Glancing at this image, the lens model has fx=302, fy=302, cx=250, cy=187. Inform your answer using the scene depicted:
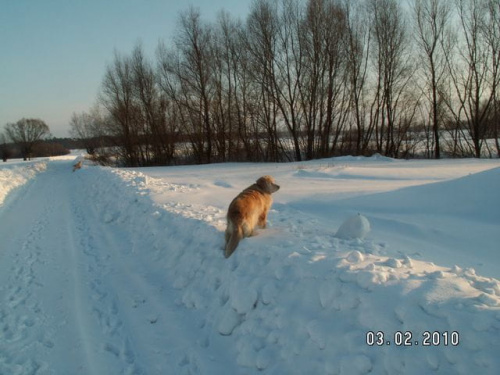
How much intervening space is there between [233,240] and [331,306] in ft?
6.09

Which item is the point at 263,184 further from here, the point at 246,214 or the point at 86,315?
the point at 86,315

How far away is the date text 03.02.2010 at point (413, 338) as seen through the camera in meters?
2.11

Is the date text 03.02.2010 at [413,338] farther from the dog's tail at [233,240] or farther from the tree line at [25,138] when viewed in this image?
the tree line at [25,138]

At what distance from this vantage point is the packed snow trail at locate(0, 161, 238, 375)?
10.1 feet

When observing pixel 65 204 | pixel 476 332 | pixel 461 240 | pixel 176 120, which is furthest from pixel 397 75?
pixel 476 332

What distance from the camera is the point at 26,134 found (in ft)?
254

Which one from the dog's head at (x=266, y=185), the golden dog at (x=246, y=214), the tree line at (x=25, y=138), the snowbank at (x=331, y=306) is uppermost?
the tree line at (x=25, y=138)

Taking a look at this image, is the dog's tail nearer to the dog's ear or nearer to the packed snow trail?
the packed snow trail

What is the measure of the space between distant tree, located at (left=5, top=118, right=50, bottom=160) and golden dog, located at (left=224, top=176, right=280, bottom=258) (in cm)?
8996

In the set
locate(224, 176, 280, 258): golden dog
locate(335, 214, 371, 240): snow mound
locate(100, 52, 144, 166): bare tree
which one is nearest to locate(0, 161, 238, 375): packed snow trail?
locate(224, 176, 280, 258): golden dog

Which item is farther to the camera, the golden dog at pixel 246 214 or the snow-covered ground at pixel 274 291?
the golden dog at pixel 246 214

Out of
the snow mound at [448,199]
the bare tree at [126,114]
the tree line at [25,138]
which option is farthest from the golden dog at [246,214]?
the tree line at [25,138]

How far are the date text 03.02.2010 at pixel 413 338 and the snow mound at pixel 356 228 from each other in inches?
94.7

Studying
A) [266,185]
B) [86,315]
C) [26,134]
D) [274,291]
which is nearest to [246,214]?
[266,185]
